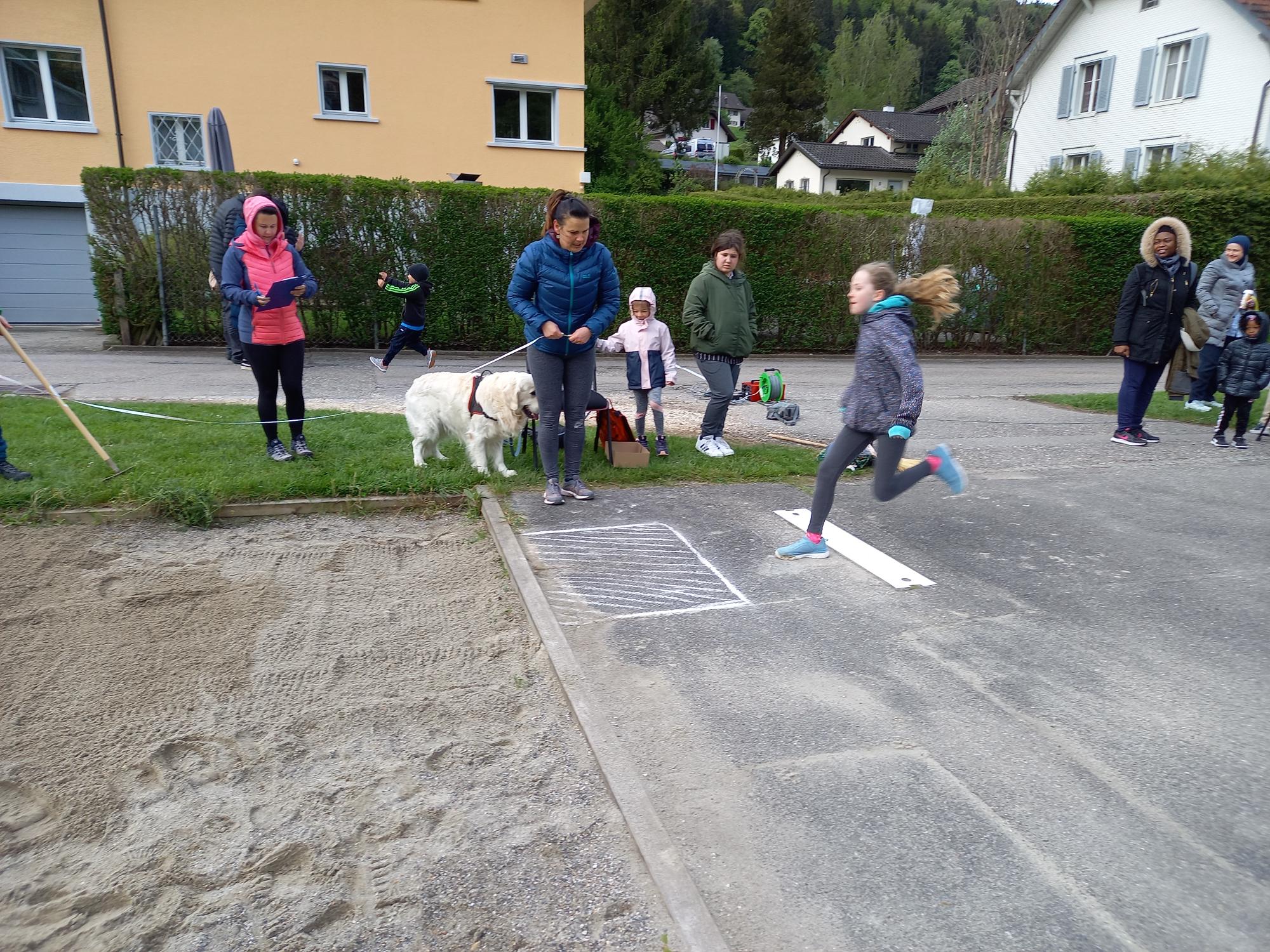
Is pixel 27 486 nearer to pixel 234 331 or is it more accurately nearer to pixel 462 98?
pixel 234 331

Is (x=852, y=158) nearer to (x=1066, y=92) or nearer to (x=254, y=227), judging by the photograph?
(x=1066, y=92)

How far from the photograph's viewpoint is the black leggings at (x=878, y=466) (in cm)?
497

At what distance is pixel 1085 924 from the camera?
2.48 metres

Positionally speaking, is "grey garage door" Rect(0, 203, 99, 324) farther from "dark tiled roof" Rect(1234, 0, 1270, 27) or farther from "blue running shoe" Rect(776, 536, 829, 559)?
"dark tiled roof" Rect(1234, 0, 1270, 27)

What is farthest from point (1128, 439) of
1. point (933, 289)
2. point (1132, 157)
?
point (1132, 157)

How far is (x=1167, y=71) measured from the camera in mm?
28922

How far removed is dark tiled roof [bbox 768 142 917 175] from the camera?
55.1 meters

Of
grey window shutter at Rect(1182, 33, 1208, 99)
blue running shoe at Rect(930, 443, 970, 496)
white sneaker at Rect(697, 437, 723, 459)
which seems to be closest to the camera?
blue running shoe at Rect(930, 443, 970, 496)

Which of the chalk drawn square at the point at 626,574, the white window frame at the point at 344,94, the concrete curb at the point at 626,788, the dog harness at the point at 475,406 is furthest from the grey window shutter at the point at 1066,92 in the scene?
the concrete curb at the point at 626,788

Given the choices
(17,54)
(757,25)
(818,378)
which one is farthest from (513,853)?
(757,25)

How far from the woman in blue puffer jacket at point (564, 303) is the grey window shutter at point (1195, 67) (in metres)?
30.2

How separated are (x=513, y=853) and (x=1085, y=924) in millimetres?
1755

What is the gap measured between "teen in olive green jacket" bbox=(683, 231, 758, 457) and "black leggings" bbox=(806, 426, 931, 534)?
229cm

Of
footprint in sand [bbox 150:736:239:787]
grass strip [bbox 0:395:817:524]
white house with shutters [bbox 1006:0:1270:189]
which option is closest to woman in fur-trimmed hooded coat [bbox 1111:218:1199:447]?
grass strip [bbox 0:395:817:524]
